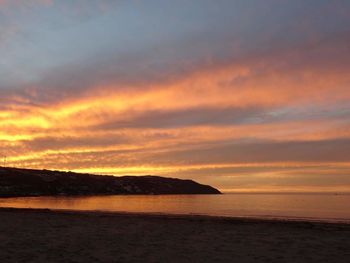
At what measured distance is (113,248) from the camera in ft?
58.5

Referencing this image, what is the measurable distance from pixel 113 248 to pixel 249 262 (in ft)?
20.8

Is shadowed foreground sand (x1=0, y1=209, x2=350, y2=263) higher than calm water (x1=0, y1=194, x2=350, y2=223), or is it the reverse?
calm water (x1=0, y1=194, x2=350, y2=223)

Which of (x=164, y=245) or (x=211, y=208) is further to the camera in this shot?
(x=211, y=208)

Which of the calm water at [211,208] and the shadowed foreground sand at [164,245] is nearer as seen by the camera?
the shadowed foreground sand at [164,245]

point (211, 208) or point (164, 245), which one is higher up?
point (211, 208)

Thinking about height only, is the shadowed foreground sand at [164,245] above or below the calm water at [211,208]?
below

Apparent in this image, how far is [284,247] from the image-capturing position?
1897 centimetres

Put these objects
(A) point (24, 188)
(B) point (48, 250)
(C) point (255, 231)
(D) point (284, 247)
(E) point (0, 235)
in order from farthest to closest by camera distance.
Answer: (A) point (24, 188)
(C) point (255, 231)
(E) point (0, 235)
(D) point (284, 247)
(B) point (48, 250)

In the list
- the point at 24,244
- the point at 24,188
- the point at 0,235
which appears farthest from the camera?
the point at 24,188

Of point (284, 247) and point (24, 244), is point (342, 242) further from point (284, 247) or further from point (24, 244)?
point (24, 244)

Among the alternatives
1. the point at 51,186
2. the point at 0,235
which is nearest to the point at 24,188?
the point at 51,186

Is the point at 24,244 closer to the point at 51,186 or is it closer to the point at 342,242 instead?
the point at 342,242

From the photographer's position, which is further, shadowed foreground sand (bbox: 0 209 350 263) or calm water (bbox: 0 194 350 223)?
calm water (bbox: 0 194 350 223)

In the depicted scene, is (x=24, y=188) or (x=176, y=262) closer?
(x=176, y=262)
